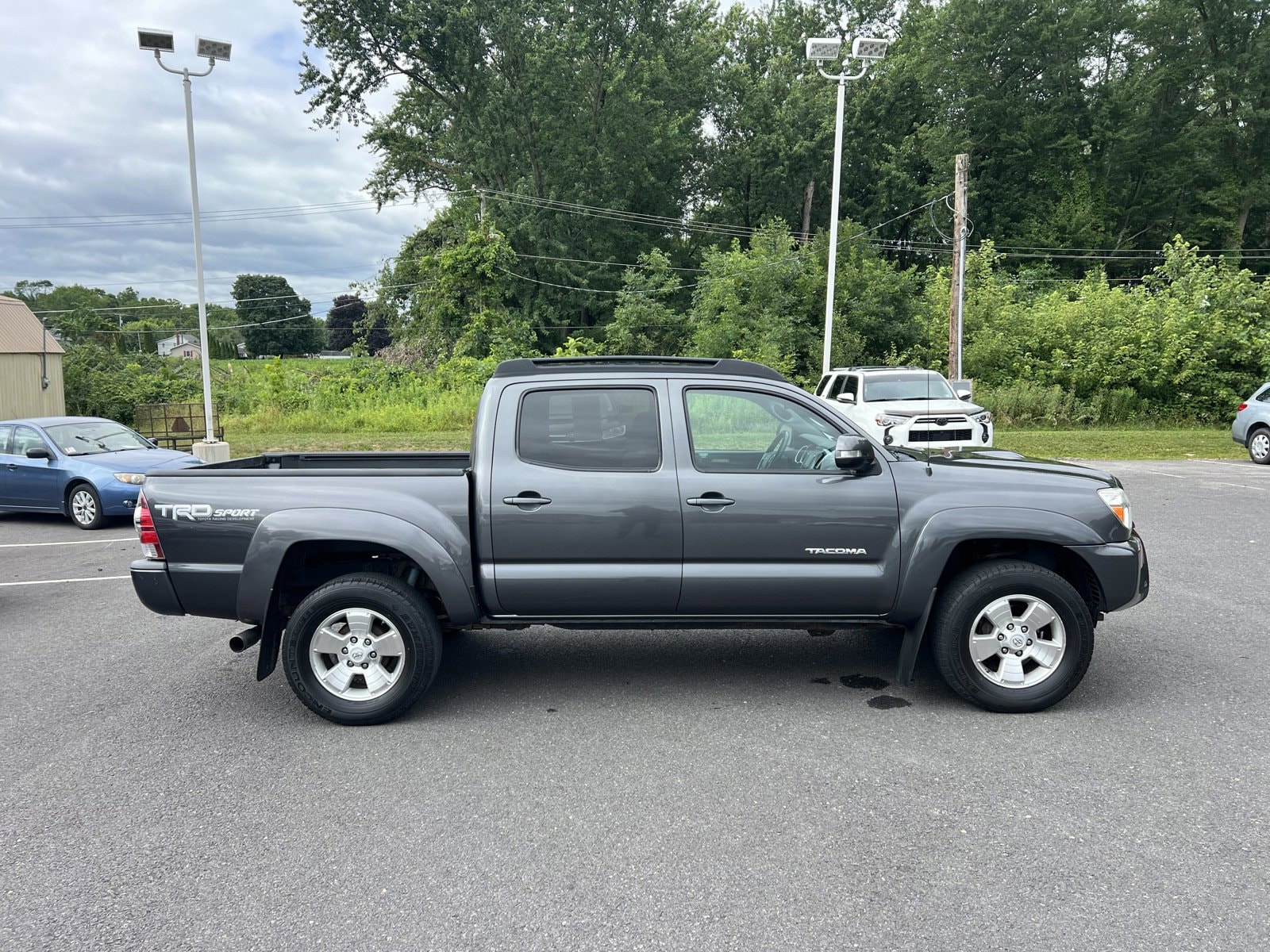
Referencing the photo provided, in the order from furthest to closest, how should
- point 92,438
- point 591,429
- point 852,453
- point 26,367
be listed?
point 26,367 < point 92,438 < point 591,429 < point 852,453

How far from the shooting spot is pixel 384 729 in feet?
14.8

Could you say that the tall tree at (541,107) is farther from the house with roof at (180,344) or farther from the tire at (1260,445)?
the house with roof at (180,344)

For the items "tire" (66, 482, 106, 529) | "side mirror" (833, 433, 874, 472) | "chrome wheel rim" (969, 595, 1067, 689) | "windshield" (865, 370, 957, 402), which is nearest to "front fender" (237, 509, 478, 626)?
"side mirror" (833, 433, 874, 472)

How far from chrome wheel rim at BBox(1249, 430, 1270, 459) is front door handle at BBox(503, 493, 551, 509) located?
55.4 ft

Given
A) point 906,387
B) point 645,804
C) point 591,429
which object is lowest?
point 645,804

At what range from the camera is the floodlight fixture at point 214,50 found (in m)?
15.2

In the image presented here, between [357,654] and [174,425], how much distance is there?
1949cm

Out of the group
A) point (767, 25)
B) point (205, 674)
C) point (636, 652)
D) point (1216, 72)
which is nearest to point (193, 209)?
point (205, 674)

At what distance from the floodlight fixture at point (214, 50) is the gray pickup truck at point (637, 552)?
45.7 feet

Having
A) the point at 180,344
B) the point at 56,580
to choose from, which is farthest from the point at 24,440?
the point at 180,344

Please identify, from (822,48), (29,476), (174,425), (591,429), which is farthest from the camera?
(174,425)

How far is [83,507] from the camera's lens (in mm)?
10977

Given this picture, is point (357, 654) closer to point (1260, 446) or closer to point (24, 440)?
point (24, 440)

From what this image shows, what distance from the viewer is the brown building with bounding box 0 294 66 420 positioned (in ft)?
86.3
